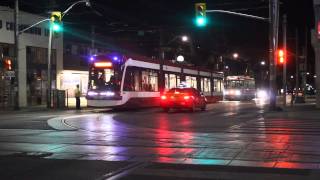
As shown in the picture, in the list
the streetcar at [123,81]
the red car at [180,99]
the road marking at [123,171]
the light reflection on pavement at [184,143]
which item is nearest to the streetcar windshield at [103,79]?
the streetcar at [123,81]

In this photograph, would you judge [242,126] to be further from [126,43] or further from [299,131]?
[126,43]

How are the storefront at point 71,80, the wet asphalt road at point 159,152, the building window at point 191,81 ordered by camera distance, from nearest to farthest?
the wet asphalt road at point 159,152 → the building window at point 191,81 → the storefront at point 71,80

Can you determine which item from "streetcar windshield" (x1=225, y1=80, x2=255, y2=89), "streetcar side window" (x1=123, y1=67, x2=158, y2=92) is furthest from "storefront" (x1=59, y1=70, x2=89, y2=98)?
"streetcar windshield" (x1=225, y1=80, x2=255, y2=89)

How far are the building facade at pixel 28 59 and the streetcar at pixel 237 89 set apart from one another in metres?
21.5

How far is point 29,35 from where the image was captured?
49500 mm

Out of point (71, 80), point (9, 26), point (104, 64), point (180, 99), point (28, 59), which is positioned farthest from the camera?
point (71, 80)

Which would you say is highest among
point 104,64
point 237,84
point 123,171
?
point 104,64

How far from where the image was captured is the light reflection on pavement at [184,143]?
13.0 meters

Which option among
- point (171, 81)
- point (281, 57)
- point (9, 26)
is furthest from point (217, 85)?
point (9, 26)

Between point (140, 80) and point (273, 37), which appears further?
point (140, 80)

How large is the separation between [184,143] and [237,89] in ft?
169

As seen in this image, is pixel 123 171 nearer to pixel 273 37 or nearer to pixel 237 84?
pixel 273 37

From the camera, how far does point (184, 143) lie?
1644cm

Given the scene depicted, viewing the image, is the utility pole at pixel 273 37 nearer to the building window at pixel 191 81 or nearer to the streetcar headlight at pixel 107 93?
the streetcar headlight at pixel 107 93
